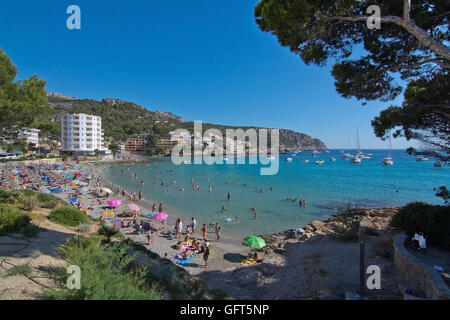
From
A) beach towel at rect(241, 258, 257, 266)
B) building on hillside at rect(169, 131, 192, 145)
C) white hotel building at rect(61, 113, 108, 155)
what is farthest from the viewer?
building on hillside at rect(169, 131, 192, 145)

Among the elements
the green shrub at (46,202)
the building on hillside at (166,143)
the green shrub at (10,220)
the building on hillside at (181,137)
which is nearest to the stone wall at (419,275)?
the green shrub at (10,220)

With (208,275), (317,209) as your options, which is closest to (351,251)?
(208,275)

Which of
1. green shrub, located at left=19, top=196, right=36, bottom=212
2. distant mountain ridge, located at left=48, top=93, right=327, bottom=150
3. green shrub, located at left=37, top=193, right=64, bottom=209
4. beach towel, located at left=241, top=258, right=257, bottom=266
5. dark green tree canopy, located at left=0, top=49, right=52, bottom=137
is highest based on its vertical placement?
distant mountain ridge, located at left=48, top=93, right=327, bottom=150

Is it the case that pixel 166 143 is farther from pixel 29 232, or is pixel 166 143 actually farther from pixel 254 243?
pixel 29 232

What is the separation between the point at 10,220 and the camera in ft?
24.2

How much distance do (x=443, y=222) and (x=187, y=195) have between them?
24.0 meters

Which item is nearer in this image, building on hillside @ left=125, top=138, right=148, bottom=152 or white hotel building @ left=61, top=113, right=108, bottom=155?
white hotel building @ left=61, top=113, right=108, bottom=155

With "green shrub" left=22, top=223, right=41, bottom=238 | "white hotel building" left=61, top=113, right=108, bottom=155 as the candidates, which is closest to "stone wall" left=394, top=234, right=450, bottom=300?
"green shrub" left=22, top=223, right=41, bottom=238

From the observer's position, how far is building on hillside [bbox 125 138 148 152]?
101 m

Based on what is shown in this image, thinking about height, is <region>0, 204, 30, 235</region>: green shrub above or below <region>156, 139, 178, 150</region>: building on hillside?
below

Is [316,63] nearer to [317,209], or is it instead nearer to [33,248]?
[33,248]

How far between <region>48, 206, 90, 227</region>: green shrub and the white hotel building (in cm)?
6944

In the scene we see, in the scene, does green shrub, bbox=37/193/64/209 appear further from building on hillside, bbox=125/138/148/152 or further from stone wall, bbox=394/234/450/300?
building on hillside, bbox=125/138/148/152

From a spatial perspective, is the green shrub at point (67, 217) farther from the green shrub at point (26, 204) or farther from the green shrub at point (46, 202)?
the green shrub at point (46, 202)
